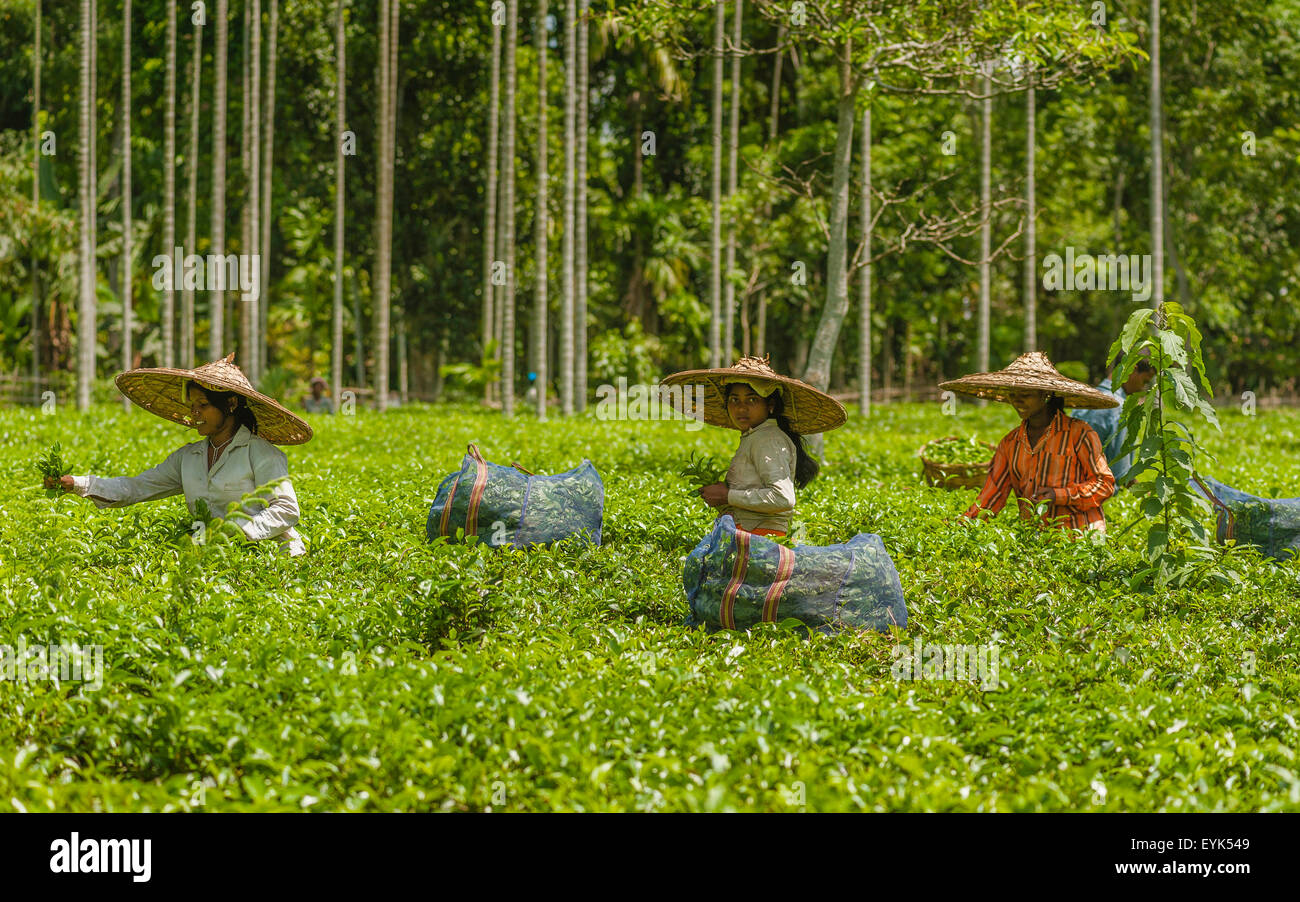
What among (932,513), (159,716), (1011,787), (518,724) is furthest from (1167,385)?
(159,716)

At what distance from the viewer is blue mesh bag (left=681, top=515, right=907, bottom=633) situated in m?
5.94

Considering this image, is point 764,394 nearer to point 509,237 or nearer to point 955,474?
point 955,474

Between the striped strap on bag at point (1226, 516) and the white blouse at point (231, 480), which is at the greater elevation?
the white blouse at point (231, 480)

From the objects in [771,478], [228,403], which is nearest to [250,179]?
[228,403]

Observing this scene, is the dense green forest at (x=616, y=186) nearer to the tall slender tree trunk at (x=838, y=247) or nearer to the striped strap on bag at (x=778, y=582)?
the tall slender tree trunk at (x=838, y=247)

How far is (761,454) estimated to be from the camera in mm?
7102

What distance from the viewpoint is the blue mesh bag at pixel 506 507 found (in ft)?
24.7

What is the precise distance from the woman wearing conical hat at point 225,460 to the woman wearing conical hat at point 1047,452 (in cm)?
400

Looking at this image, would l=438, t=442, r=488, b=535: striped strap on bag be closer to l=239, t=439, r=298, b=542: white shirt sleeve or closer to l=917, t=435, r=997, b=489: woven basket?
l=239, t=439, r=298, b=542: white shirt sleeve

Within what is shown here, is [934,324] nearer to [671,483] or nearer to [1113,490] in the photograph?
[671,483]

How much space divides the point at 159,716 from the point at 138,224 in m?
27.4

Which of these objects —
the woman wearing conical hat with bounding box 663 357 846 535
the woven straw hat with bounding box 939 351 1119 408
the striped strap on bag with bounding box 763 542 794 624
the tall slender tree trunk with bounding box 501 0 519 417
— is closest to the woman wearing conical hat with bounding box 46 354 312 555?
Answer: the woman wearing conical hat with bounding box 663 357 846 535

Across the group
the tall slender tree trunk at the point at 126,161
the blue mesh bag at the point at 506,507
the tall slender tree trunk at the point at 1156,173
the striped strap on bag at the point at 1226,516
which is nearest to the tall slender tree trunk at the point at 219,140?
the tall slender tree trunk at the point at 126,161

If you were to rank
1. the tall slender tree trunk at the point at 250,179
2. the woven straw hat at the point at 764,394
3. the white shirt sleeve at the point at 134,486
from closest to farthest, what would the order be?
the white shirt sleeve at the point at 134,486
the woven straw hat at the point at 764,394
the tall slender tree trunk at the point at 250,179
